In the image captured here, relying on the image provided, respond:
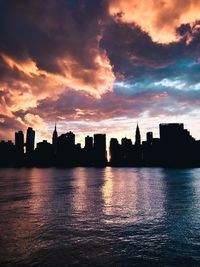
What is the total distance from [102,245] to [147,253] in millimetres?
4028

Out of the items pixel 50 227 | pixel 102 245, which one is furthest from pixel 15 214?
pixel 102 245

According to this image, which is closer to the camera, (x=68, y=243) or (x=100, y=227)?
(x=68, y=243)

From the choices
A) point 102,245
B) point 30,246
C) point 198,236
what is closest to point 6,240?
point 30,246

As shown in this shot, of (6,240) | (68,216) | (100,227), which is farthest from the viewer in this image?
(68,216)

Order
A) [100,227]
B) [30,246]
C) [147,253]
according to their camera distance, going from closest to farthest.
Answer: [147,253], [30,246], [100,227]

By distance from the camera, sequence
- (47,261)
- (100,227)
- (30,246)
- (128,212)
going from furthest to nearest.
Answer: (128,212), (100,227), (30,246), (47,261)

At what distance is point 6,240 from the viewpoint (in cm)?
2361

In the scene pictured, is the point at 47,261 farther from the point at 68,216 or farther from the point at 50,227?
the point at 68,216

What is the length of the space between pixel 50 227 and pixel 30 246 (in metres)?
7.12

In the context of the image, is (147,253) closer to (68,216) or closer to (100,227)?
(100,227)

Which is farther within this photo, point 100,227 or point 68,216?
point 68,216

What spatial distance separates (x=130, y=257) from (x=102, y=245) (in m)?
3.53

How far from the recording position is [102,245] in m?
22.1

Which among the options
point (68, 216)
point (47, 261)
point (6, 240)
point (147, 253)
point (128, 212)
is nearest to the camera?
point (47, 261)
